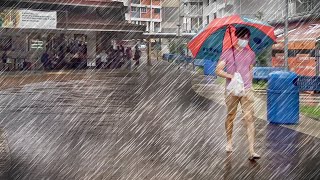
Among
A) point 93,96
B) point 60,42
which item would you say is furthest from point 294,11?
point 93,96

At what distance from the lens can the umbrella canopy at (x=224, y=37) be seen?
7.48 metres

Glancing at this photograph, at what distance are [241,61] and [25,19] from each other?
3029 cm

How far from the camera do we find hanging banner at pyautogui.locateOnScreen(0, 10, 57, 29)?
35.5 m

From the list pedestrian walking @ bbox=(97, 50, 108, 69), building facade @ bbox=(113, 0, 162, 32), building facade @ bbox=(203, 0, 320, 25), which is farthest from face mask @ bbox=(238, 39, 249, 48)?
building facade @ bbox=(113, 0, 162, 32)

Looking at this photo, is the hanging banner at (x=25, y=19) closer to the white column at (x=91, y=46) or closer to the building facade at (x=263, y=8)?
the white column at (x=91, y=46)

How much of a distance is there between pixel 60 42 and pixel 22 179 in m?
35.0

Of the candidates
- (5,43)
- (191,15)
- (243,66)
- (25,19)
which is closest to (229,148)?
(243,66)

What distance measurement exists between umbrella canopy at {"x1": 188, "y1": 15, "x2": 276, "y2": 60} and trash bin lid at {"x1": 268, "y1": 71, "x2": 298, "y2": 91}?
7.17 ft

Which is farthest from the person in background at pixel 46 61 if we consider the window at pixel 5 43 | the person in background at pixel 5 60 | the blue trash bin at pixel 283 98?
the blue trash bin at pixel 283 98

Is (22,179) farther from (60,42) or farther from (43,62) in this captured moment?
(60,42)

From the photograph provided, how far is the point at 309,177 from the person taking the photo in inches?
247

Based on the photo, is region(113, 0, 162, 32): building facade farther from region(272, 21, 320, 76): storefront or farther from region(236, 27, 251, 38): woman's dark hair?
region(236, 27, 251, 38): woman's dark hair

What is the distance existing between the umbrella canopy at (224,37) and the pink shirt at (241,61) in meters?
0.16

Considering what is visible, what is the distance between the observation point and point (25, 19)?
35625 mm
